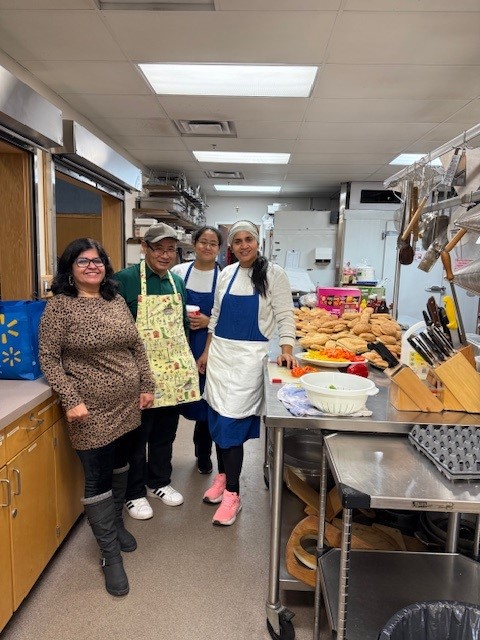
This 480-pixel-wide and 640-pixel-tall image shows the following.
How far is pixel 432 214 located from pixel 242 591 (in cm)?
194

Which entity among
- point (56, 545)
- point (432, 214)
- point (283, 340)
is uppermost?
point (432, 214)

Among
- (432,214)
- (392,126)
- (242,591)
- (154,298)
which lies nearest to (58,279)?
(154,298)

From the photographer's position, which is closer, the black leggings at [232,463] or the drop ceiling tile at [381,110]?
the black leggings at [232,463]

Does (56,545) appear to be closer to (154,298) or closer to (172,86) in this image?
(154,298)

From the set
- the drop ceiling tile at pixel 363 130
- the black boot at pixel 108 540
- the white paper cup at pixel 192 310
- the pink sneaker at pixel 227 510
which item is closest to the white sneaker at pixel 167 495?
the pink sneaker at pixel 227 510

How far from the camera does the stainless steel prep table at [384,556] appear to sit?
1033mm

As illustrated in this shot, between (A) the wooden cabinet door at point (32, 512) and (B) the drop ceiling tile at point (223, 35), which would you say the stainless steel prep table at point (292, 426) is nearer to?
(A) the wooden cabinet door at point (32, 512)

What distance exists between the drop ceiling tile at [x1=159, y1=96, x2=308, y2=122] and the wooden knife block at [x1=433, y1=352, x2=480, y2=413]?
261 cm

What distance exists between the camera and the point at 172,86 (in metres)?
3.17

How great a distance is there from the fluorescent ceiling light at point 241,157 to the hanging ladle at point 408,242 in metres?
3.06

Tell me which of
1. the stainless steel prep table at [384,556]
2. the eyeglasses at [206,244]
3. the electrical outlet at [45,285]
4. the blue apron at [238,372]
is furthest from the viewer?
the electrical outlet at [45,285]

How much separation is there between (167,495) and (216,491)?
27cm

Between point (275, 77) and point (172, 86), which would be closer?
point (275, 77)

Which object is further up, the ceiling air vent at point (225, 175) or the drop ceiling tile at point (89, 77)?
the drop ceiling tile at point (89, 77)
